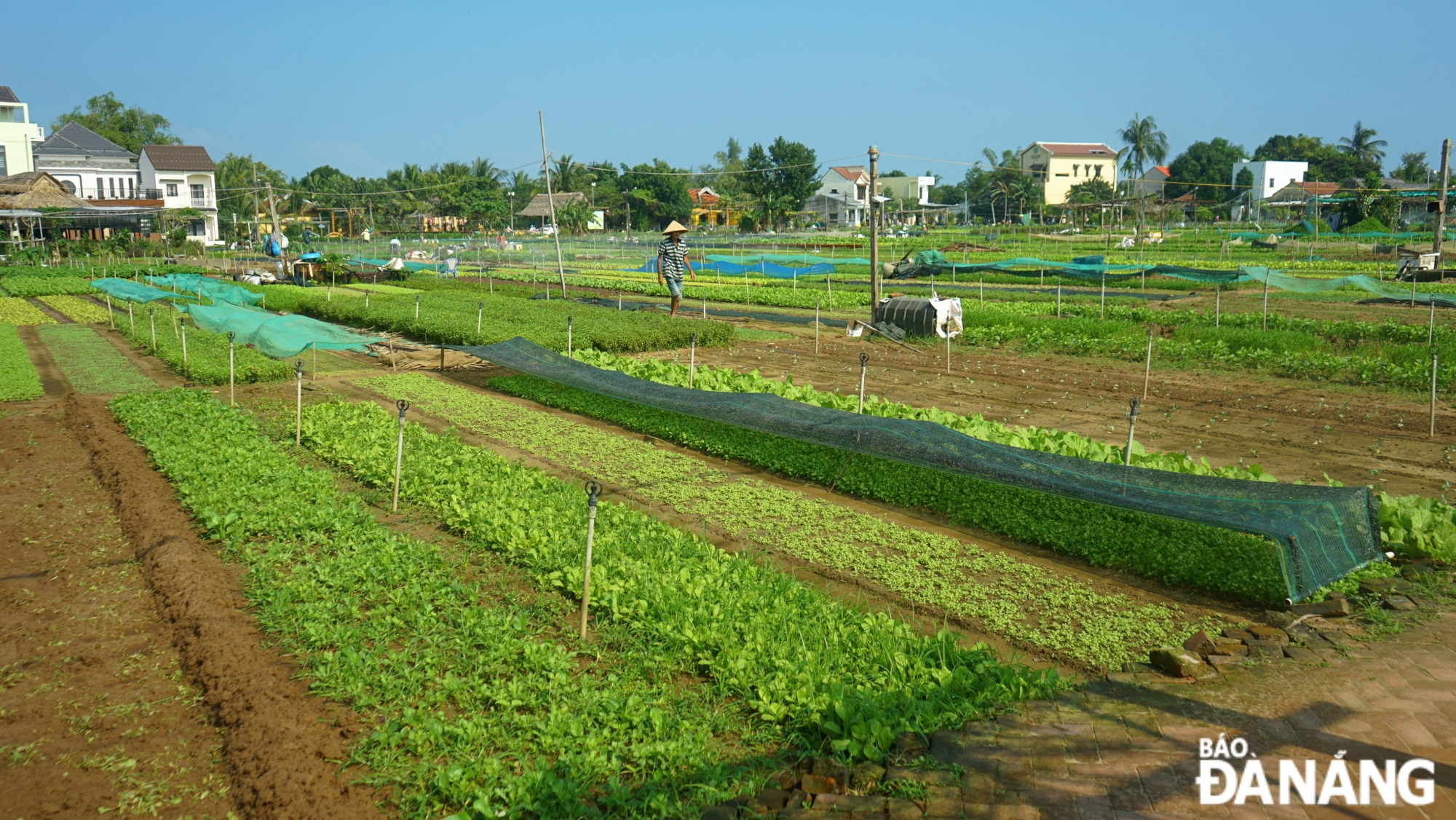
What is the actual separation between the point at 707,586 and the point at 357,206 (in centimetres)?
8799

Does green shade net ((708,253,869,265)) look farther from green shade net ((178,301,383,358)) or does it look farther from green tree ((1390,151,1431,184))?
green tree ((1390,151,1431,184))

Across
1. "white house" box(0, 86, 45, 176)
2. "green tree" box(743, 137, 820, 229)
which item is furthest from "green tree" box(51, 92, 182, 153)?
"green tree" box(743, 137, 820, 229)

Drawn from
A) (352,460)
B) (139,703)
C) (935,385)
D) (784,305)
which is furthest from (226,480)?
(784,305)

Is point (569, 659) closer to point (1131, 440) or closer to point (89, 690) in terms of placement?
point (89, 690)

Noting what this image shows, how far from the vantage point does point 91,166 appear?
73.4m

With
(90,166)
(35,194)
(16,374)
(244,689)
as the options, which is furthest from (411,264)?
(90,166)

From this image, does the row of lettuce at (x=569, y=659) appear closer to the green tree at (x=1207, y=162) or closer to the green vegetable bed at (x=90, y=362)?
the green vegetable bed at (x=90, y=362)

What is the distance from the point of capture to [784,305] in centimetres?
2975

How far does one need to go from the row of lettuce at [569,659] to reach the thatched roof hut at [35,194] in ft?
185

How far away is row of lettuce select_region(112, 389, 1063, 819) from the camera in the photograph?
16.7ft

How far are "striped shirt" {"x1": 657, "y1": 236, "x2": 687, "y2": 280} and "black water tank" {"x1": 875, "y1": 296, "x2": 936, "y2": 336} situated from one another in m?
5.41

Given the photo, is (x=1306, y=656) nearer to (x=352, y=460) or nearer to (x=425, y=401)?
(x=352, y=460)

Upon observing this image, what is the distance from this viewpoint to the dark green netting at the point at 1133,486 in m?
7.26

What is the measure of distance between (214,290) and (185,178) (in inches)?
2049
